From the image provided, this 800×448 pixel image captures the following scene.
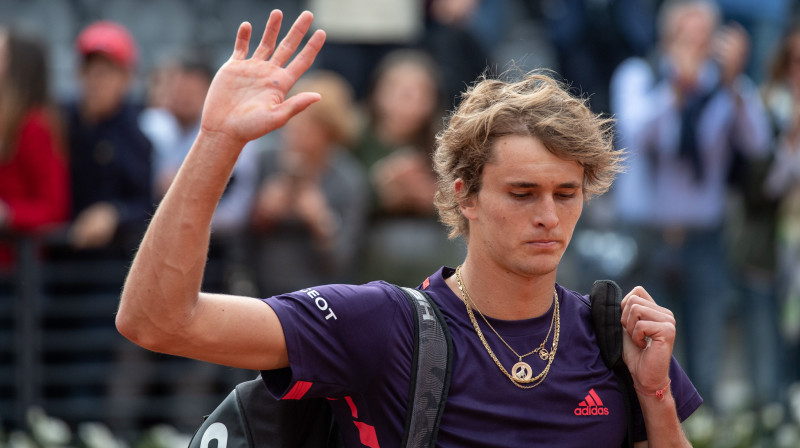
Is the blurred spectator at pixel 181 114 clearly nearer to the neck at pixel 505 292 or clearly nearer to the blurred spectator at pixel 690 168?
the blurred spectator at pixel 690 168

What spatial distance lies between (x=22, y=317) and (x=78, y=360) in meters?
0.52

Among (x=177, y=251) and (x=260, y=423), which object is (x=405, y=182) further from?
(x=177, y=251)

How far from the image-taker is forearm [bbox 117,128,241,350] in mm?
2855

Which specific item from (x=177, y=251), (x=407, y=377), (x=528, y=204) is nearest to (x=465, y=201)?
(x=528, y=204)

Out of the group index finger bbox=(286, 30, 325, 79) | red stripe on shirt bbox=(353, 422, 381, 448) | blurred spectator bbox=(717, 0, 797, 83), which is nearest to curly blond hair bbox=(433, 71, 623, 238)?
index finger bbox=(286, 30, 325, 79)

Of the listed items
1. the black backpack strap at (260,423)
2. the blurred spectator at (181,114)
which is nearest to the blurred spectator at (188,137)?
the blurred spectator at (181,114)

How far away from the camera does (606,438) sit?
3408mm

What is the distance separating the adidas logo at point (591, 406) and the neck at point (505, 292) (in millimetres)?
309

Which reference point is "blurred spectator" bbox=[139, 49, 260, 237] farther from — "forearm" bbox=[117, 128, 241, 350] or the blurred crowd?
"forearm" bbox=[117, 128, 241, 350]

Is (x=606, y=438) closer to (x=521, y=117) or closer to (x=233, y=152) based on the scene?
(x=521, y=117)

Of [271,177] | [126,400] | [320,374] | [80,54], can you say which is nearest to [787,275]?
[271,177]

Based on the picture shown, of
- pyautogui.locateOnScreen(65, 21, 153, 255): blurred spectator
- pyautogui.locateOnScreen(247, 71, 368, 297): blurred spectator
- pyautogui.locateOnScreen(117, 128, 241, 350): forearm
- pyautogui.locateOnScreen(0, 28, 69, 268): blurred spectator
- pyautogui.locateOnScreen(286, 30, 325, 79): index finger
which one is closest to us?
pyautogui.locateOnScreen(117, 128, 241, 350): forearm

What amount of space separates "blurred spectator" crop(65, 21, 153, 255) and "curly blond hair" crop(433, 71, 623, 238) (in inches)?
163

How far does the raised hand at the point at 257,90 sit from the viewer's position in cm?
292
